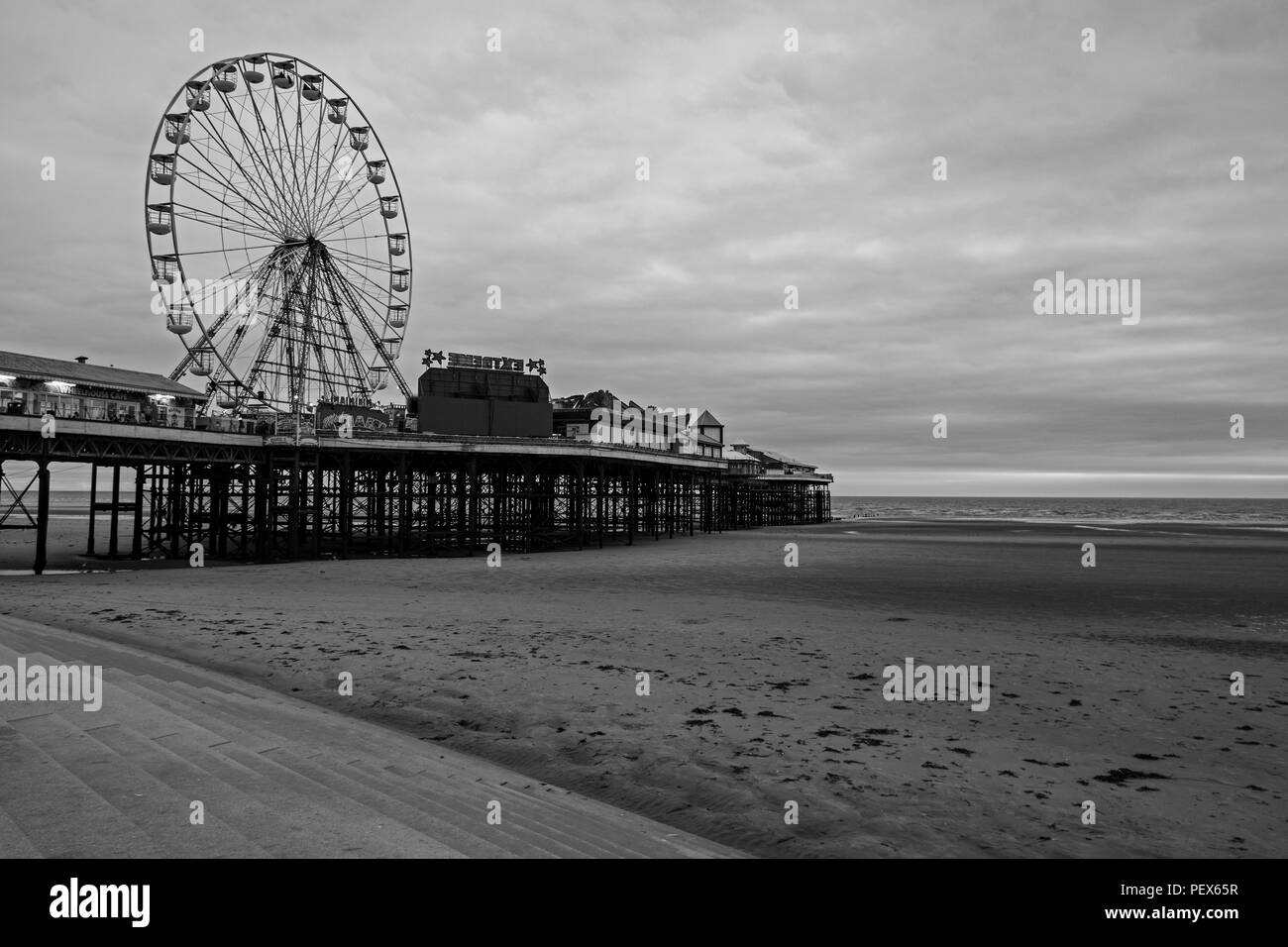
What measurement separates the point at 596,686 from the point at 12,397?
27738mm

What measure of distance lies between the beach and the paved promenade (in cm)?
94

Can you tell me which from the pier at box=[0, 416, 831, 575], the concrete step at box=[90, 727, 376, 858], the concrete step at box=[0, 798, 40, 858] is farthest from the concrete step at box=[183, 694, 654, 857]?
Answer: the pier at box=[0, 416, 831, 575]

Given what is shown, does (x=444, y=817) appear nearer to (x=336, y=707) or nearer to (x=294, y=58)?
(x=336, y=707)

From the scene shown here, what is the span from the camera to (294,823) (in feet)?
18.5

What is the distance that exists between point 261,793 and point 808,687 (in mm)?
8219

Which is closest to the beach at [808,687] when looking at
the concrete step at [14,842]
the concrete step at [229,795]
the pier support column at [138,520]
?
the concrete step at [229,795]

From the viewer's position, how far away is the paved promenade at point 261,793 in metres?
5.29

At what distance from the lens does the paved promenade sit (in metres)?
5.29

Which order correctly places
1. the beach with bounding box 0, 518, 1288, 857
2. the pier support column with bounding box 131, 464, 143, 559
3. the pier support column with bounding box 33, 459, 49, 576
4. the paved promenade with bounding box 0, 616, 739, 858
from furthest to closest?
the pier support column with bounding box 131, 464, 143, 559 → the pier support column with bounding box 33, 459, 49, 576 → the beach with bounding box 0, 518, 1288, 857 → the paved promenade with bounding box 0, 616, 739, 858

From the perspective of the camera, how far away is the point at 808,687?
11.9m

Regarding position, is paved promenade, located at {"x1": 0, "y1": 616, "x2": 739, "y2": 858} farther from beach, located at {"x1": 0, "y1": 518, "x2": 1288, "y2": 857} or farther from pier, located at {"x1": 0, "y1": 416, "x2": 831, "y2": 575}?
pier, located at {"x1": 0, "y1": 416, "x2": 831, "y2": 575}

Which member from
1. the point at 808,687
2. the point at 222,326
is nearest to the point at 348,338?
the point at 222,326

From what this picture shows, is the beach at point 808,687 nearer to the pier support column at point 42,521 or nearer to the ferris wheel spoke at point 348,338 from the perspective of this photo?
the pier support column at point 42,521

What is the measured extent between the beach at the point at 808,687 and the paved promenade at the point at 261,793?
94 cm
